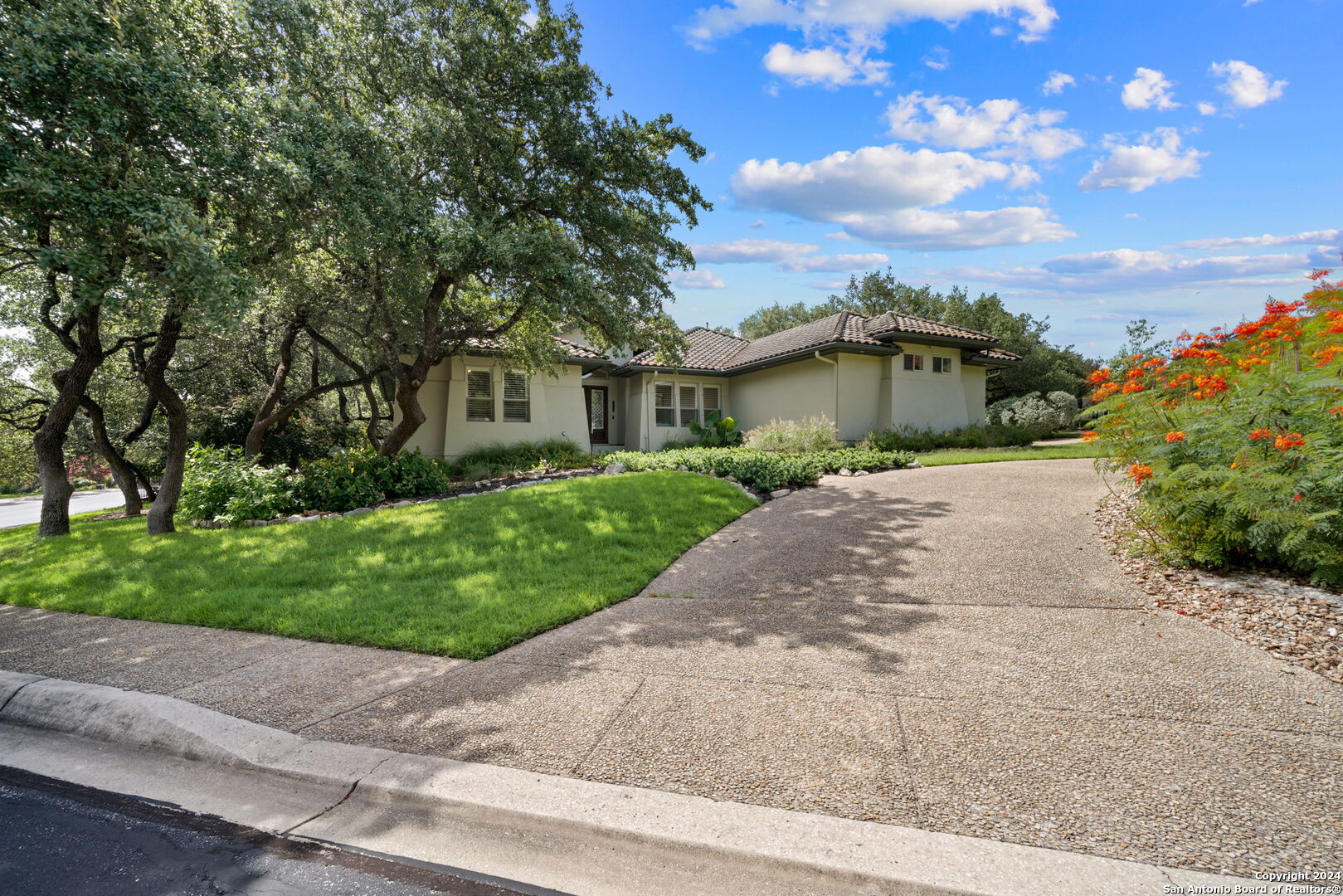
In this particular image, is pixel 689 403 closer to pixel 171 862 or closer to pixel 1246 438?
pixel 1246 438

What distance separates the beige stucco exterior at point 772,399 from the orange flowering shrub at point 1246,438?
1126cm

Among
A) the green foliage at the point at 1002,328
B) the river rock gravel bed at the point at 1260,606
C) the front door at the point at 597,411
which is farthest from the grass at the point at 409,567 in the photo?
the green foliage at the point at 1002,328

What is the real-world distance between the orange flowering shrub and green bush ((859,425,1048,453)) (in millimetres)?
9544

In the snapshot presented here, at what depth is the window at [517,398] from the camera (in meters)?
18.0

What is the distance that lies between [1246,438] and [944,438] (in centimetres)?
1298

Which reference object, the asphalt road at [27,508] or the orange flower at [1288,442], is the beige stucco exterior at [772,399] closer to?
the asphalt road at [27,508]

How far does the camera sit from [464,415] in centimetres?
1734

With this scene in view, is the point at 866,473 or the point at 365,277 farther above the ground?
the point at 365,277

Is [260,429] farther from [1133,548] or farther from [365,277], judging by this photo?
[1133,548]

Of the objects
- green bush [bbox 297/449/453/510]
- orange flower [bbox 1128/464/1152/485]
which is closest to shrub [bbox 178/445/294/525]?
green bush [bbox 297/449/453/510]

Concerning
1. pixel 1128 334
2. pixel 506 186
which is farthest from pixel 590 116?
pixel 1128 334

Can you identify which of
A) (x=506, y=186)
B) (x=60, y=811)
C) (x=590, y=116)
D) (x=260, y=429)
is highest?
(x=590, y=116)

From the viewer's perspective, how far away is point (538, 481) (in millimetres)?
13188

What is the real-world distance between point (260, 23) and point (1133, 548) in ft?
43.2
